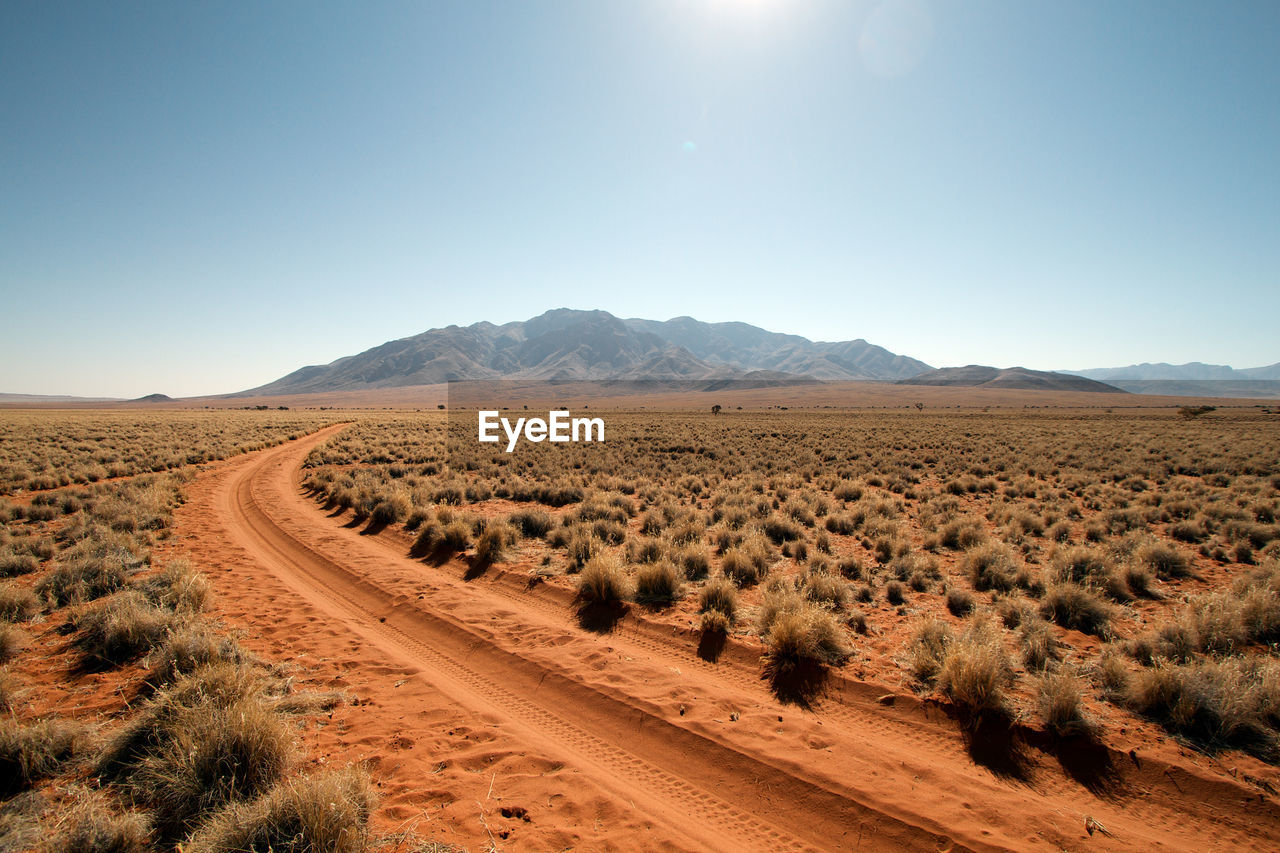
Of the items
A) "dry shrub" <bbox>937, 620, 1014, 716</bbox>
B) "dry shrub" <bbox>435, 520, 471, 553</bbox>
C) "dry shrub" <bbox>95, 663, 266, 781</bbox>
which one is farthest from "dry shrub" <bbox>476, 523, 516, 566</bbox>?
"dry shrub" <bbox>937, 620, 1014, 716</bbox>

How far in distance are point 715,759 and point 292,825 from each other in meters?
3.34

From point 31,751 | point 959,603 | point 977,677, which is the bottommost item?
point 959,603

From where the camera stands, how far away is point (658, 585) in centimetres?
828

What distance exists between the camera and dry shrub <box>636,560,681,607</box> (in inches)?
323

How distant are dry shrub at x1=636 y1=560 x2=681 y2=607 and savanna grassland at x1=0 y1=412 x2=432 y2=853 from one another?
175 inches

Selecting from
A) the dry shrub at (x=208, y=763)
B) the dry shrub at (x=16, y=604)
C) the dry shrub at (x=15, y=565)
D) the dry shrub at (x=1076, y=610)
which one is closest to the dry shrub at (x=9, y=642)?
the dry shrub at (x=16, y=604)

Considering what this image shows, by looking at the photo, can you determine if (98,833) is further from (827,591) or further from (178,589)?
(827,591)

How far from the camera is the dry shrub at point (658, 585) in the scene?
8195 millimetres

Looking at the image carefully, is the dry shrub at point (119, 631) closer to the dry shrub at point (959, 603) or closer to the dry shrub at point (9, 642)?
the dry shrub at point (9, 642)

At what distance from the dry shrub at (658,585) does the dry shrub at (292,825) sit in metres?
5.18

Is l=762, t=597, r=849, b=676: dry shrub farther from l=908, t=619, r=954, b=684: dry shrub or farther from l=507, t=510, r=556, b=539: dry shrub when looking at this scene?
l=507, t=510, r=556, b=539: dry shrub

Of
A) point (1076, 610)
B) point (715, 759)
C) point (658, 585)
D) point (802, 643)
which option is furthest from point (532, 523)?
point (1076, 610)

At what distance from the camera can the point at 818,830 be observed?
3.91 meters

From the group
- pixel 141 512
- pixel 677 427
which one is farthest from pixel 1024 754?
pixel 677 427
